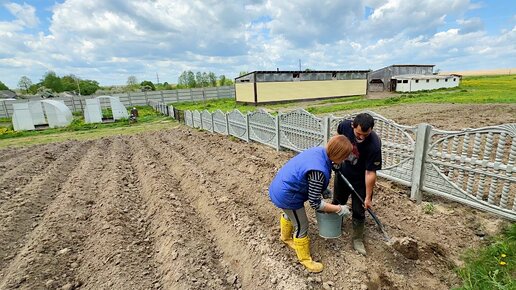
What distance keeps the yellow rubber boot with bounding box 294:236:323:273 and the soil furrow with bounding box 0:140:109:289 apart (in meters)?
2.46

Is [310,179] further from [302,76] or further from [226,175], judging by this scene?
[302,76]

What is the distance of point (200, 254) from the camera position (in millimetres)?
3273

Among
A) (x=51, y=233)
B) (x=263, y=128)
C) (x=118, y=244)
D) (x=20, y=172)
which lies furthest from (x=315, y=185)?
(x=20, y=172)

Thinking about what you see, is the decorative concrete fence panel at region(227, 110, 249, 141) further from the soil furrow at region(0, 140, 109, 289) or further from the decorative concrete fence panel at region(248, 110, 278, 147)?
the soil furrow at region(0, 140, 109, 289)

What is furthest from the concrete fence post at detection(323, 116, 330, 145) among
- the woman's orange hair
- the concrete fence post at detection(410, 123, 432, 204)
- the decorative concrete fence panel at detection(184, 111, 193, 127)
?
the decorative concrete fence panel at detection(184, 111, 193, 127)

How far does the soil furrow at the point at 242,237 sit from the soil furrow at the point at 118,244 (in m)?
0.87

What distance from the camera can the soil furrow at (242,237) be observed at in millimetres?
2783

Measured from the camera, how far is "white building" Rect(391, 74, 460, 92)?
3625 cm

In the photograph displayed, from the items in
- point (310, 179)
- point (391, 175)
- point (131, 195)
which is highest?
point (310, 179)

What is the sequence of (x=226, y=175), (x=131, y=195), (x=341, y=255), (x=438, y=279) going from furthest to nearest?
1. (x=226, y=175)
2. (x=131, y=195)
3. (x=341, y=255)
4. (x=438, y=279)

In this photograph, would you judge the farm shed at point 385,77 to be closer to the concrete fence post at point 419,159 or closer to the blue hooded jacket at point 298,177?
the concrete fence post at point 419,159

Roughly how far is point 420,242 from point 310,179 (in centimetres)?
182

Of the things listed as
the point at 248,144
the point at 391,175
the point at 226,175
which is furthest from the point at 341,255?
the point at 248,144

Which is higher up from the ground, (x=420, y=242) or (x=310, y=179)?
(x=310, y=179)
